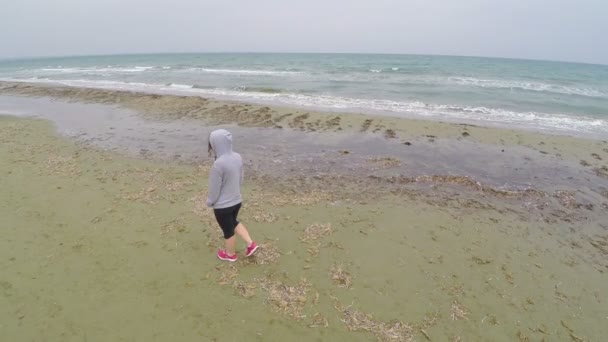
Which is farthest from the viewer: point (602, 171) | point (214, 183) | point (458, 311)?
point (602, 171)

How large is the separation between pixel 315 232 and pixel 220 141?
2.23 m

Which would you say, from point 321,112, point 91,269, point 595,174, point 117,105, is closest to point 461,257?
point 91,269

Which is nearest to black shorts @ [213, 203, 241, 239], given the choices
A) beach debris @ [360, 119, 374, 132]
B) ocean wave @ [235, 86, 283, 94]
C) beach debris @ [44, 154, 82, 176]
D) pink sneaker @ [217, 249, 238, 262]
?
pink sneaker @ [217, 249, 238, 262]

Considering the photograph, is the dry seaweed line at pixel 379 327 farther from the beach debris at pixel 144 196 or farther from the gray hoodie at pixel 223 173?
the beach debris at pixel 144 196

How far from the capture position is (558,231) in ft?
17.5

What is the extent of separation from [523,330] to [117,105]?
17610 mm

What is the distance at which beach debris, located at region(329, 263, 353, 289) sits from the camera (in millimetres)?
3924

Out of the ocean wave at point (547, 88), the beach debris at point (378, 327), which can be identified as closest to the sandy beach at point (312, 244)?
the beach debris at point (378, 327)

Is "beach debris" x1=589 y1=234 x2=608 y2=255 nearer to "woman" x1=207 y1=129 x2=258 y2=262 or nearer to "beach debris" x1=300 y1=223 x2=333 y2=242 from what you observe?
"beach debris" x1=300 y1=223 x2=333 y2=242

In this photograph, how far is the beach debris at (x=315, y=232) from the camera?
487cm

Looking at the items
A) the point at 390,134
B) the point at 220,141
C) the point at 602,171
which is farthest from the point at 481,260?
the point at 390,134

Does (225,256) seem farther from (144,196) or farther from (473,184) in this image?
(473,184)

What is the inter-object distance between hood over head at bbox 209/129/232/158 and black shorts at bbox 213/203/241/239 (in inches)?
26.8

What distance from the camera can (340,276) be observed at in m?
4.04
